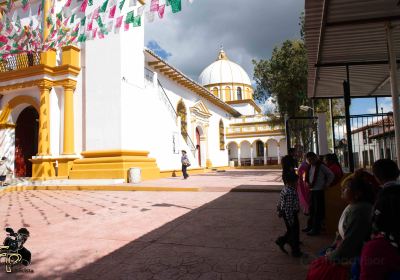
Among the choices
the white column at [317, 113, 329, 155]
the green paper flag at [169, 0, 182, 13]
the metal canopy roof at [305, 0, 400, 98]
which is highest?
the green paper flag at [169, 0, 182, 13]

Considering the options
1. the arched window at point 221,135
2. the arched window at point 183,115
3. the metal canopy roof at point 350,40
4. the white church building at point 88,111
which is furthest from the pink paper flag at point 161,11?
the arched window at point 221,135

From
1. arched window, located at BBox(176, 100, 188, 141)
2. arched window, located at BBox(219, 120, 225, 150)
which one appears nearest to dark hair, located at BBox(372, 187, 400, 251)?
arched window, located at BBox(176, 100, 188, 141)

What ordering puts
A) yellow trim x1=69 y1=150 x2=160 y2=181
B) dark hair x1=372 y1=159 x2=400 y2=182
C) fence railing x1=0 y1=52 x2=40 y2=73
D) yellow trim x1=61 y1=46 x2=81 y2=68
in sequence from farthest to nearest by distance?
fence railing x1=0 y1=52 x2=40 y2=73 < yellow trim x1=61 y1=46 x2=81 y2=68 < yellow trim x1=69 y1=150 x2=160 y2=181 < dark hair x1=372 y1=159 x2=400 y2=182

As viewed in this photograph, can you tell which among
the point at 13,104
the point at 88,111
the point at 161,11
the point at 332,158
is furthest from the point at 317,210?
the point at 13,104

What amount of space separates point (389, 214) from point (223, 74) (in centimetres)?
4407

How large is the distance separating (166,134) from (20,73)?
8.35m

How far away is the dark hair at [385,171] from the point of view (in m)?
2.36

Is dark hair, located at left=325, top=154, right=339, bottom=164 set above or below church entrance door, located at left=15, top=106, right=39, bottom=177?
below

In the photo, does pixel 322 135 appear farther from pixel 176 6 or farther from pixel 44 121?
pixel 44 121

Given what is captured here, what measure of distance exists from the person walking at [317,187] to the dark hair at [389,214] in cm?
290

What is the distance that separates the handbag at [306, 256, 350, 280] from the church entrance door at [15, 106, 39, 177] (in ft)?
56.8

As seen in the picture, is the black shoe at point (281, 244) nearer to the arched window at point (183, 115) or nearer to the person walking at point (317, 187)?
the person walking at point (317, 187)

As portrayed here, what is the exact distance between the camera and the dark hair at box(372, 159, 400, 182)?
2.36 metres

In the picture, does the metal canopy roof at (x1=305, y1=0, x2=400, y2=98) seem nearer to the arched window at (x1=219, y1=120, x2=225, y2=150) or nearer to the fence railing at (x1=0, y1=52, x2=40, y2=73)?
the fence railing at (x1=0, y1=52, x2=40, y2=73)
